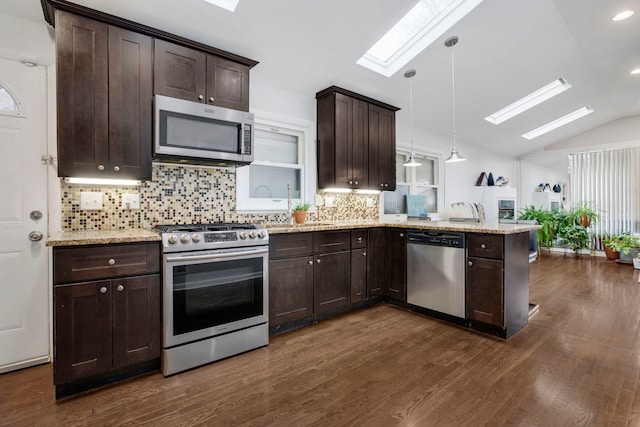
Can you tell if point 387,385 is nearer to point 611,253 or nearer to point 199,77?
point 199,77

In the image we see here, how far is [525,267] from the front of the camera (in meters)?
2.98

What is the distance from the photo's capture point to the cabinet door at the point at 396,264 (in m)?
3.40

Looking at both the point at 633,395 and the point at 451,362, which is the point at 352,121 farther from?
the point at 633,395

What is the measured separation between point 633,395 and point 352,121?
3.23 meters

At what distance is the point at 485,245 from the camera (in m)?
2.73

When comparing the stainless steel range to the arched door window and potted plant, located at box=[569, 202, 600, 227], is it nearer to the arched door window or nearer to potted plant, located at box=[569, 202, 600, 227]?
the arched door window

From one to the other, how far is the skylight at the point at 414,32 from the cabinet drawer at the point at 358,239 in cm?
181

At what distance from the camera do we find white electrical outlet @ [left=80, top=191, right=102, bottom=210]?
7.75ft

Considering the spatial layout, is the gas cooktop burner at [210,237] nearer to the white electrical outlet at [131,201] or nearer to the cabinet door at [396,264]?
the white electrical outlet at [131,201]

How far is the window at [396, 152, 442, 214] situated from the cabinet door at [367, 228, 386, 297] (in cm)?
180

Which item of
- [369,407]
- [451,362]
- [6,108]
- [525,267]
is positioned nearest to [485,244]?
[525,267]

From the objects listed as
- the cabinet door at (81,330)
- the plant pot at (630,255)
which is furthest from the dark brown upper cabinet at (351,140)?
the plant pot at (630,255)

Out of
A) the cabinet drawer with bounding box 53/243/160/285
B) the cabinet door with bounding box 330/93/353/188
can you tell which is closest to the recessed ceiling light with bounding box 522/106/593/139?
the cabinet door with bounding box 330/93/353/188

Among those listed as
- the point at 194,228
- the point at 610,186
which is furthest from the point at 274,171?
the point at 610,186
